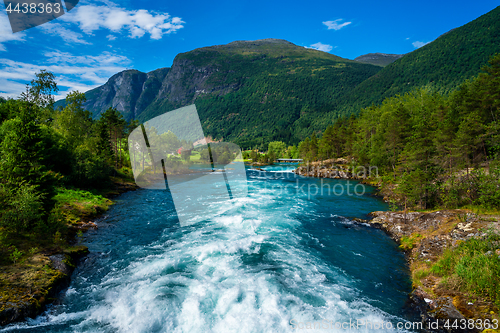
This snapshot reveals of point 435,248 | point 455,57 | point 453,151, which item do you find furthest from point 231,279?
point 455,57

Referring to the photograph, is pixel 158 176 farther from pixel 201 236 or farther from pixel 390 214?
pixel 390 214

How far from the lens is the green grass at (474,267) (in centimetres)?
870

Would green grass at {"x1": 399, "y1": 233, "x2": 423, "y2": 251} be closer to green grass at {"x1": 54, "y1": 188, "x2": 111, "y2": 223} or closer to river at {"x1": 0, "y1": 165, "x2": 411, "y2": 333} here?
river at {"x1": 0, "y1": 165, "x2": 411, "y2": 333}

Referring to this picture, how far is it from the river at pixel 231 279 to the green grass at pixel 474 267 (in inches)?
85.7

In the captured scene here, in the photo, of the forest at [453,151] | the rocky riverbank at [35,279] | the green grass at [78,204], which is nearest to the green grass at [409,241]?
the forest at [453,151]

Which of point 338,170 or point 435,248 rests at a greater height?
point 338,170

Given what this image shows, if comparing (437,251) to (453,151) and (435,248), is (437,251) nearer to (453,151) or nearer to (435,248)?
(435,248)

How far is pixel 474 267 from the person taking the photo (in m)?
9.63

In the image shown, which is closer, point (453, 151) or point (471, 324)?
point (471, 324)

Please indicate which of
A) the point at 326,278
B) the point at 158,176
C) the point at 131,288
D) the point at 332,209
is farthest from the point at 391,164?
the point at 158,176

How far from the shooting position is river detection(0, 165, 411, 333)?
892 cm

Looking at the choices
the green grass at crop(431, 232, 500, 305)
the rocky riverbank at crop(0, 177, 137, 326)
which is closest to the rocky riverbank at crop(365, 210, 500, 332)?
the green grass at crop(431, 232, 500, 305)

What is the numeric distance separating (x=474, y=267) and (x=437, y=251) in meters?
3.66

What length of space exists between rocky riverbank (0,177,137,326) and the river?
0.44 m
